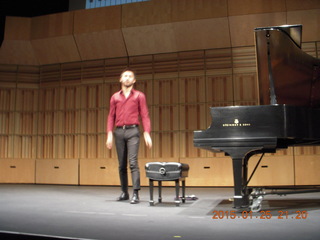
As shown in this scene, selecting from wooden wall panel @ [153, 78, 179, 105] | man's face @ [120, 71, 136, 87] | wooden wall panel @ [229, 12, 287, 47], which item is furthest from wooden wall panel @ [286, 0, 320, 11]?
man's face @ [120, 71, 136, 87]

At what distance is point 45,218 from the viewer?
2.54 meters

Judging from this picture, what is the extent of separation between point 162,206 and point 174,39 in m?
3.82

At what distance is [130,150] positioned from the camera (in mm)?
3658

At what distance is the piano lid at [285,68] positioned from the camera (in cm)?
293

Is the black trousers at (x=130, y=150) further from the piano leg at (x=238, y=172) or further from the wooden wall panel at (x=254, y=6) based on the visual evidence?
the wooden wall panel at (x=254, y=6)

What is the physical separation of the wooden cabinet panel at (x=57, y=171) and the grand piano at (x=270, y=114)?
14.3ft

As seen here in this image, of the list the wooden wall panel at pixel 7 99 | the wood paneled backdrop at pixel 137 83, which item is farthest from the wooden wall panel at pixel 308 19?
the wooden wall panel at pixel 7 99

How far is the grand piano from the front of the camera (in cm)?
279

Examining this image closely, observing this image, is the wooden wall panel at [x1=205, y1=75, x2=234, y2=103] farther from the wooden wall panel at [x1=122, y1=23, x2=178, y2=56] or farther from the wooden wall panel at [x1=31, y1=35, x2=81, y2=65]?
the wooden wall panel at [x1=31, y1=35, x2=81, y2=65]

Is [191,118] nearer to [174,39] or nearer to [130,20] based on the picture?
[174,39]

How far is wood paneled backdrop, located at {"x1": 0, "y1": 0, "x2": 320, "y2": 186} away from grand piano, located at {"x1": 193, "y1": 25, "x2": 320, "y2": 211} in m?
2.98

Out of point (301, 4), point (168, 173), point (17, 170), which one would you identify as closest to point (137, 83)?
point (17, 170)

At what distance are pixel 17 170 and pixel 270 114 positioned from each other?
558cm
